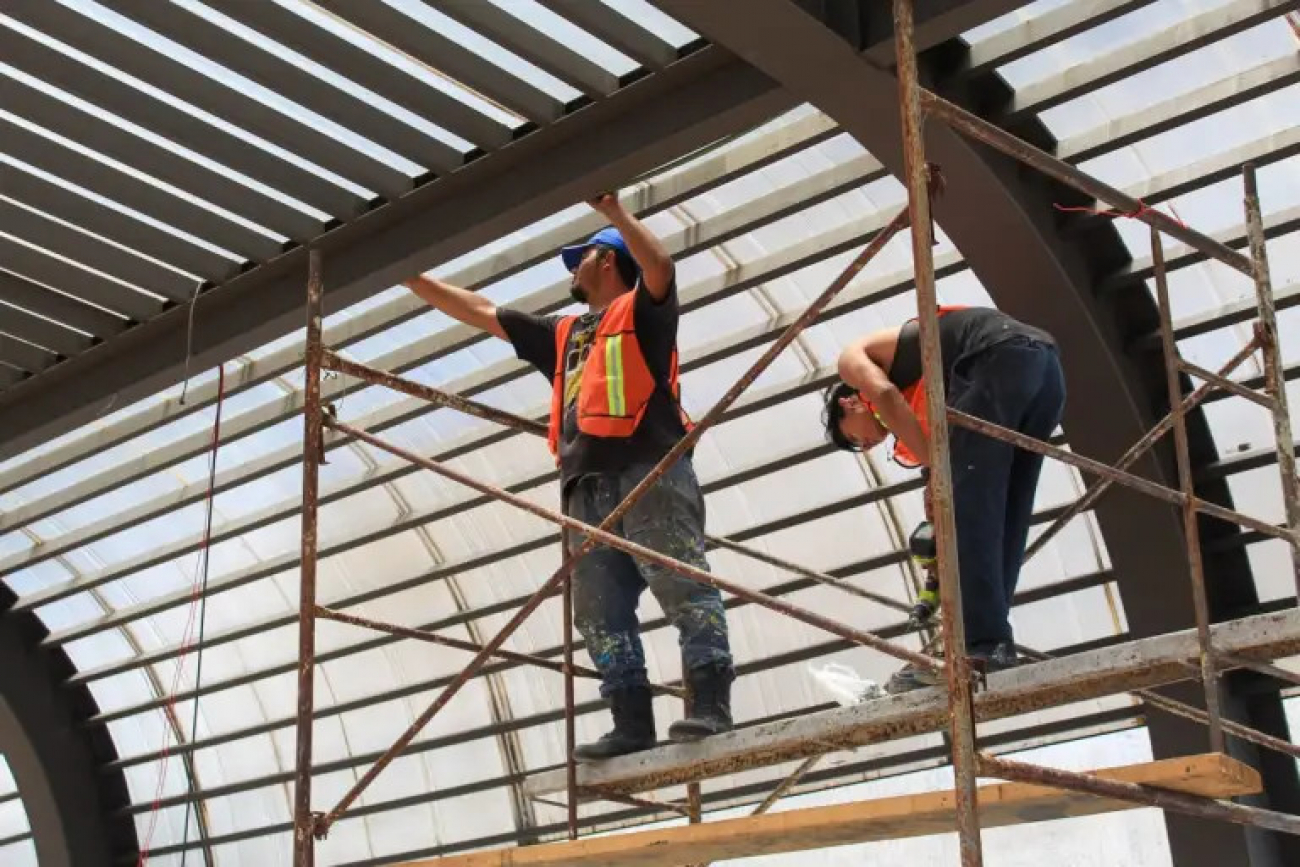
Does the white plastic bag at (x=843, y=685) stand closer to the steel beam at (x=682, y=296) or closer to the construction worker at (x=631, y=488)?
the construction worker at (x=631, y=488)

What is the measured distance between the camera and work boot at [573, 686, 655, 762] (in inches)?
308

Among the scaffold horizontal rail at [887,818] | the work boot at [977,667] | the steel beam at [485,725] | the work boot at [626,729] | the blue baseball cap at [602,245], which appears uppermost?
the blue baseball cap at [602,245]

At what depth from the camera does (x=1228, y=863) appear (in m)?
10.4

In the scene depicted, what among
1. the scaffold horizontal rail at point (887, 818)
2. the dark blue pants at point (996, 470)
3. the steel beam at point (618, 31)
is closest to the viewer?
the scaffold horizontal rail at point (887, 818)

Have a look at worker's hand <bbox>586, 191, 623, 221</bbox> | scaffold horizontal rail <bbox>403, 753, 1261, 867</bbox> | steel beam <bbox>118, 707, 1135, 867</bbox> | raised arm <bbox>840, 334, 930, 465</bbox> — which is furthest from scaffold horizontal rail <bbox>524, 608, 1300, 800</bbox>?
steel beam <bbox>118, 707, 1135, 867</bbox>

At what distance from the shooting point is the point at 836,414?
789 cm

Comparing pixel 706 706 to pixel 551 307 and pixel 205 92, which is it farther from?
pixel 551 307

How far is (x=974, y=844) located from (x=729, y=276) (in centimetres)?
772

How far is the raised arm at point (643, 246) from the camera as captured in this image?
765 cm

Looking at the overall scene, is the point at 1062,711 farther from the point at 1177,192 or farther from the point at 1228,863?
the point at 1177,192

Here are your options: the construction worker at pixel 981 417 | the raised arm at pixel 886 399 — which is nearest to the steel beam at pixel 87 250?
the construction worker at pixel 981 417

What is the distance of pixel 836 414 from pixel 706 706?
144 centimetres

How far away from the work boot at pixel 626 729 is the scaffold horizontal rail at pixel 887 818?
0.60m

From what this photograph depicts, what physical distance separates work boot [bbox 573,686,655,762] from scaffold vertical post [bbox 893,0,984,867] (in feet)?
7.69
